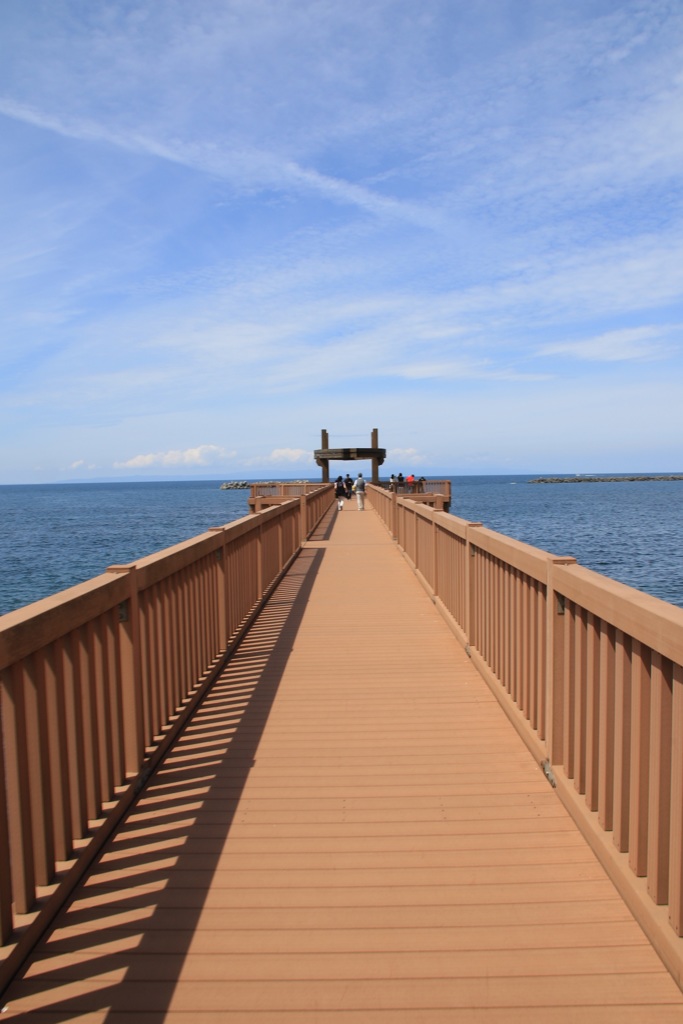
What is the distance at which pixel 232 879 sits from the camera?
2.99 metres

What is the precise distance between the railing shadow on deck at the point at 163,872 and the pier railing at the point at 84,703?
133 millimetres

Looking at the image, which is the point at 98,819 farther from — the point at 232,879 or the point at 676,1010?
the point at 676,1010

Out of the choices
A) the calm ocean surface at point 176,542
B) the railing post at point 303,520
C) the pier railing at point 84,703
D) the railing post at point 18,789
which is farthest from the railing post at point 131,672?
the calm ocean surface at point 176,542

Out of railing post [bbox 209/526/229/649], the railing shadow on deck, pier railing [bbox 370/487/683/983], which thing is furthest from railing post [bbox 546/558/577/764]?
railing post [bbox 209/526/229/649]

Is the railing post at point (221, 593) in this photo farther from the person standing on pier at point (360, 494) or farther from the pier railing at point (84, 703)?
the person standing on pier at point (360, 494)

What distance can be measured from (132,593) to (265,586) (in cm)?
564

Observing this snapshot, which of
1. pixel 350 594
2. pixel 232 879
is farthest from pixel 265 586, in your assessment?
pixel 232 879

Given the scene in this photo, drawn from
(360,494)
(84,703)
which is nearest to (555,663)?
(84,703)

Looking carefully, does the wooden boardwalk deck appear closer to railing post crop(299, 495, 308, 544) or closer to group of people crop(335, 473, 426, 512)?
railing post crop(299, 495, 308, 544)

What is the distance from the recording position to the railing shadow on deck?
2402mm

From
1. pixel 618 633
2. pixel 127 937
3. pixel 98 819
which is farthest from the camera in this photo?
pixel 98 819

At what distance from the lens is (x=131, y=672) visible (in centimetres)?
376

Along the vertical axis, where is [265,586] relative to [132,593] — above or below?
below

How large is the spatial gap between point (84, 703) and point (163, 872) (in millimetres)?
764
